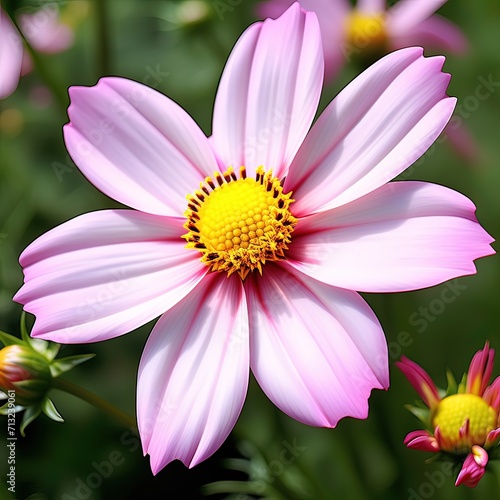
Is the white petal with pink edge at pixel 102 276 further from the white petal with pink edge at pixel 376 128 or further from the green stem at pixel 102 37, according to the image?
the green stem at pixel 102 37

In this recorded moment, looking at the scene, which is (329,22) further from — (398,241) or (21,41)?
(398,241)

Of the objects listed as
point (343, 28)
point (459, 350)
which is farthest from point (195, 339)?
point (343, 28)

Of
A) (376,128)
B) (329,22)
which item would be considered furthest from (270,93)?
(329,22)

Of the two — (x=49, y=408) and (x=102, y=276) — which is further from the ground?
(x=102, y=276)

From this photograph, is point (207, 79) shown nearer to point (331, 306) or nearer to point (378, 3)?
point (378, 3)

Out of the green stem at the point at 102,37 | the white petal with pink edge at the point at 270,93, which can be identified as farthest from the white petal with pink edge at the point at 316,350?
the green stem at the point at 102,37

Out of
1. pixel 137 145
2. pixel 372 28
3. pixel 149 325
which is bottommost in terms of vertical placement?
pixel 149 325

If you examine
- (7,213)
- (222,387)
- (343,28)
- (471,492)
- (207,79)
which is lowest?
(471,492)

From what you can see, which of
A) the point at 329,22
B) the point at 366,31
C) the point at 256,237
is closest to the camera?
the point at 256,237
